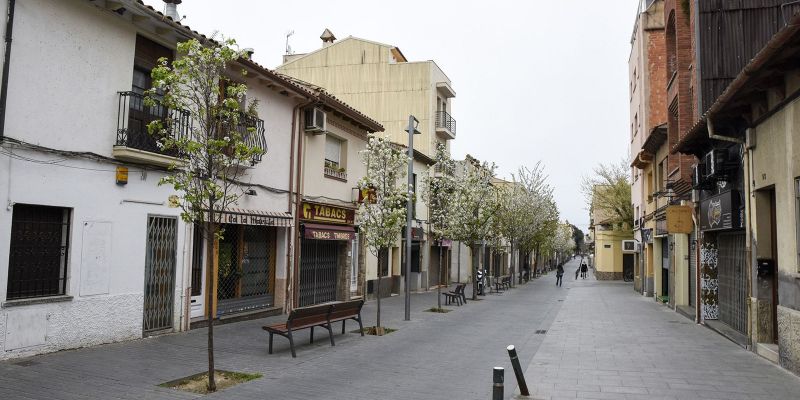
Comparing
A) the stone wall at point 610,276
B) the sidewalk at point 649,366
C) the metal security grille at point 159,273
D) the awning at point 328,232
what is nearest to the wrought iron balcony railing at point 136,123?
the metal security grille at point 159,273

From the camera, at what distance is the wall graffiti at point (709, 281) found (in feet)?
48.7

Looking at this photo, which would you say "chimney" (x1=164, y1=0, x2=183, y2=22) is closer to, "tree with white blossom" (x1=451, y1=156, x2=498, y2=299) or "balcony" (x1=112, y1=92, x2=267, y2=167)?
"balcony" (x1=112, y1=92, x2=267, y2=167)

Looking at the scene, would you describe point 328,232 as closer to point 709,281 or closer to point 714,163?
point 714,163

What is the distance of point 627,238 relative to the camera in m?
43.4

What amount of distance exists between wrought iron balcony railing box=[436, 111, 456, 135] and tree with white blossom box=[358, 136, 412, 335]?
59.1 ft

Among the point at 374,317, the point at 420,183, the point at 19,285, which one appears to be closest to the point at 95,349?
the point at 19,285

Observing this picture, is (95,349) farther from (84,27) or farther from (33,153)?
(84,27)

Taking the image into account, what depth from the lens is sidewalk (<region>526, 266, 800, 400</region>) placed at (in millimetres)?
7496

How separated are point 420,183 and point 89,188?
18.8 metres

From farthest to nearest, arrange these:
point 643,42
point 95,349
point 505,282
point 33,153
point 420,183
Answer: point 505,282 < point 420,183 < point 643,42 < point 95,349 < point 33,153

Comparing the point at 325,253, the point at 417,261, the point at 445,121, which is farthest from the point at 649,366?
the point at 445,121

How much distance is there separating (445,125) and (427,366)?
24717 mm

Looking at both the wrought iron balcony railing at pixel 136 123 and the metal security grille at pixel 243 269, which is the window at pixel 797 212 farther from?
the metal security grille at pixel 243 269

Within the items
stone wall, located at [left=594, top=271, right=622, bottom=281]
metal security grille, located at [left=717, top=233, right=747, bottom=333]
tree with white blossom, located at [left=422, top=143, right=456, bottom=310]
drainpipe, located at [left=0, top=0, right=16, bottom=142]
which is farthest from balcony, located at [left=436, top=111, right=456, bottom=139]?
drainpipe, located at [left=0, top=0, right=16, bottom=142]
